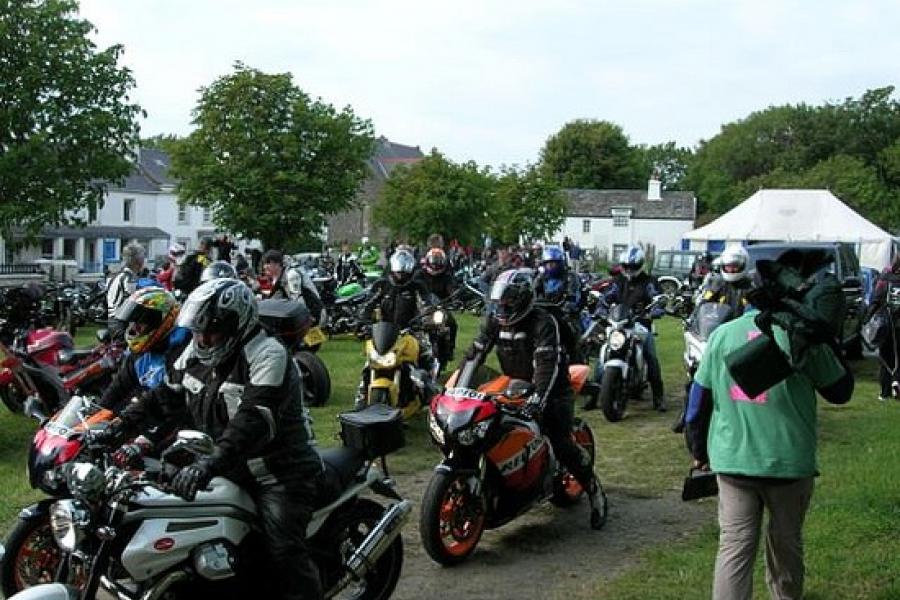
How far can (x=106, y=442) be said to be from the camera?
5141mm

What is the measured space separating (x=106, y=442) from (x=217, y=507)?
903 mm

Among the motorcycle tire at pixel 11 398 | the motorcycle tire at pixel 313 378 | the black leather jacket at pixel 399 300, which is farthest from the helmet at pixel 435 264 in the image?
the motorcycle tire at pixel 11 398

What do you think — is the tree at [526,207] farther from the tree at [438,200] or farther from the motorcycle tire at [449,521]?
the motorcycle tire at [449,521]

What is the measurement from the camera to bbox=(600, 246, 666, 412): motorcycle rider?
1270 centimetres

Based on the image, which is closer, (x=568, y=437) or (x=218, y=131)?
(x=568, y=437)

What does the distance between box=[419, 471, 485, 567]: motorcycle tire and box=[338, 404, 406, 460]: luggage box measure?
1.86ft

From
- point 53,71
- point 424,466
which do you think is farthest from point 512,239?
point 424,466

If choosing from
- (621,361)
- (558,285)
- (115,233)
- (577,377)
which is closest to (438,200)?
(115,233)

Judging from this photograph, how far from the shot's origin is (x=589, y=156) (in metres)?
87.5

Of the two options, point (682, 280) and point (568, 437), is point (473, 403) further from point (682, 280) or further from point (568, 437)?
point (682, 280)

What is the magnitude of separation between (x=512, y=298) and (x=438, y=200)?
34408 millimetres

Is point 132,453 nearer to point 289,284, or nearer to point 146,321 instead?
point 146,321

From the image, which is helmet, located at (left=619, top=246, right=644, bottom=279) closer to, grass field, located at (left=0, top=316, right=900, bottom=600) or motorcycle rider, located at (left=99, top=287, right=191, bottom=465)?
grass field, located at (left=0, top=316, right=900, bottom=600)

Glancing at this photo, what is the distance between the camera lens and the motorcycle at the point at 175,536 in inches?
167
